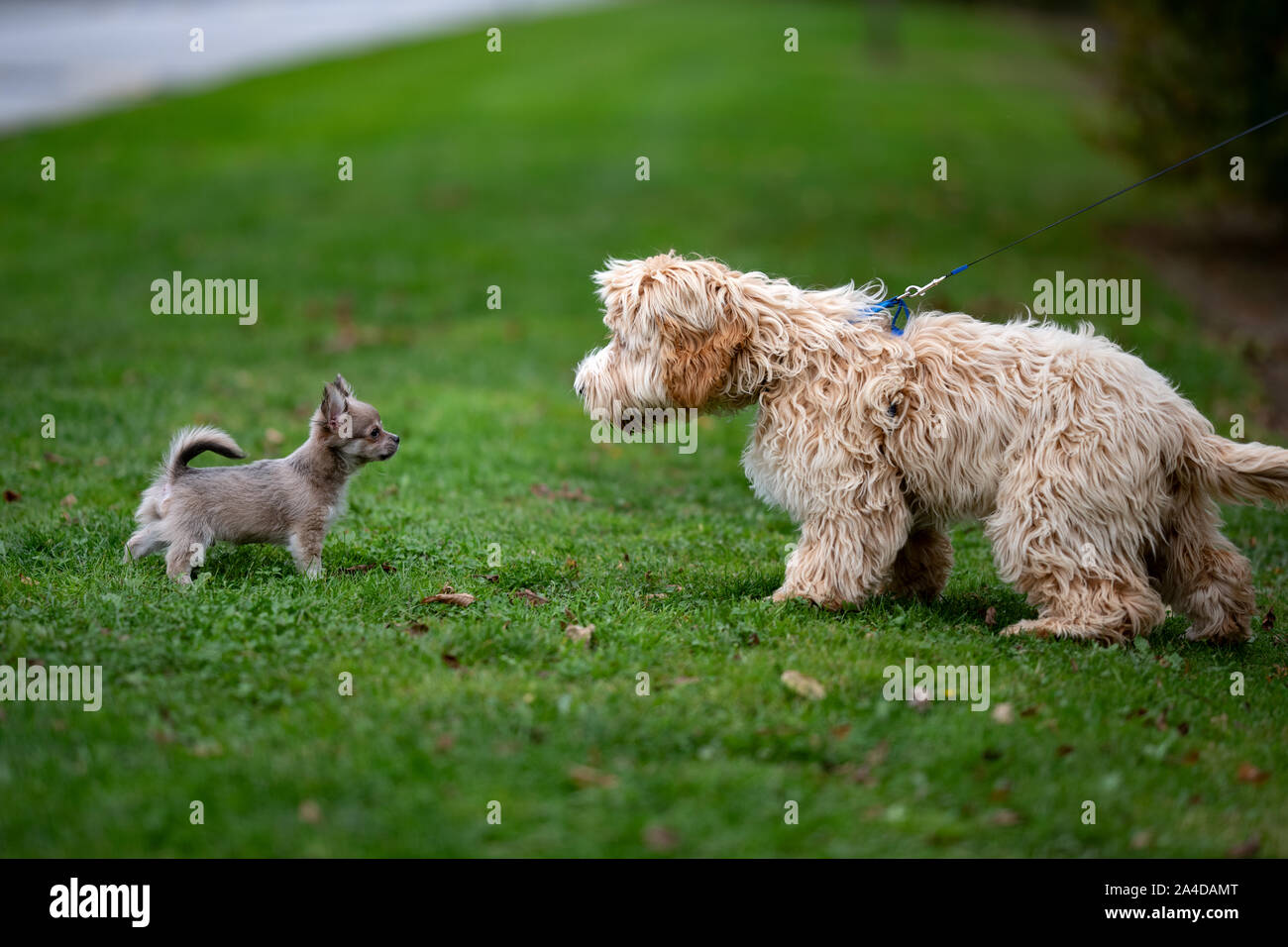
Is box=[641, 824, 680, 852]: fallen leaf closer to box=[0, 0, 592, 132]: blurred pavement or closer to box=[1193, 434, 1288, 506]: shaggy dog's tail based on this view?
box=[1193, 434, 1288, 506]: shaggy dog's tail

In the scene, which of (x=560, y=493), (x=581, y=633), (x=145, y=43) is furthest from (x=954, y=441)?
(x=145, y=43)

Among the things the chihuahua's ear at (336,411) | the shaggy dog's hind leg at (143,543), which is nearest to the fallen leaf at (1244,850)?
the chihuahua's ear at (336,411)

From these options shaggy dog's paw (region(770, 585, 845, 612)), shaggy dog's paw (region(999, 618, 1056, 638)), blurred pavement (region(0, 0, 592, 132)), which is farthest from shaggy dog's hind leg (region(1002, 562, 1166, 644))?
blurred pavement (region(0, 0, 592, 132))

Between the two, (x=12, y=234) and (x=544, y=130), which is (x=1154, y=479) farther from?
(x=544, y=130)

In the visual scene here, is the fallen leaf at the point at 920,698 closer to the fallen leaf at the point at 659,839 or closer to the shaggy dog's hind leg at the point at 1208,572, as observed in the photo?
the fallen leaf at the point at 659,839

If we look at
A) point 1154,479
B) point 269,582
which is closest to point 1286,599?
point 1154,479

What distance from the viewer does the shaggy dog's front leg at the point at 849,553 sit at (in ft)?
19.4

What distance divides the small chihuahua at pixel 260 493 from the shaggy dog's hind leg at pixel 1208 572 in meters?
4.41

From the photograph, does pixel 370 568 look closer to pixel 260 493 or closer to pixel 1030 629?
pixel 260 493

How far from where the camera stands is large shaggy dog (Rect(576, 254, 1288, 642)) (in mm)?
5609

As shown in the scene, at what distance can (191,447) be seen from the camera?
618 cm

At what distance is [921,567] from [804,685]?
5.96 feet

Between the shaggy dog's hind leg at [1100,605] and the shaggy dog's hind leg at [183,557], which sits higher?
the shaggy dog's hind leg at [183,557]

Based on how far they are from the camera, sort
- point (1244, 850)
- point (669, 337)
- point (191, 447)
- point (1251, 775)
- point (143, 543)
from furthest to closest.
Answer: point (143, 543) < point (191, 447) < point (669, 337) < point (1251, 775) < point (1244, 850)
